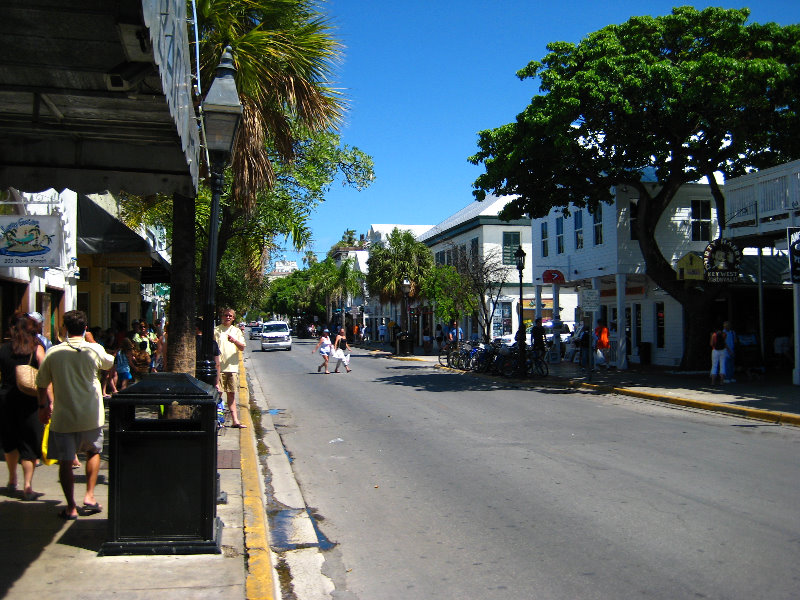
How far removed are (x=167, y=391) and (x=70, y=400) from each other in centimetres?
121

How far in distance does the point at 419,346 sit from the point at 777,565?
4890 centimetres

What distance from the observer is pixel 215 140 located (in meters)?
7.27

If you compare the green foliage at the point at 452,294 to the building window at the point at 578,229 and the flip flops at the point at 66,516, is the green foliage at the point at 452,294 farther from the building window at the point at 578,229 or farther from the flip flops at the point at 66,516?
the flip flops at the point at 66,516

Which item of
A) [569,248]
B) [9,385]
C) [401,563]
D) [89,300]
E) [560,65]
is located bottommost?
[401,563]

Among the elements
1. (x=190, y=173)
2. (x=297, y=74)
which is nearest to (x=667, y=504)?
(x=190, y=173)

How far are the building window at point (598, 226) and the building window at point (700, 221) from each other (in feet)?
10.3

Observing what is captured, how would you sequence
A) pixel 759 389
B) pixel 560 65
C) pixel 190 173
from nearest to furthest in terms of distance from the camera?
1. pixel 190 173
2. pixel 759 389
3. pixel 560 65

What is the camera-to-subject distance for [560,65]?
20.1 metres

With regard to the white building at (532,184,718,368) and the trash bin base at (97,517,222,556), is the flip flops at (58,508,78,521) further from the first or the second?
the white building at (532,184,718,368)

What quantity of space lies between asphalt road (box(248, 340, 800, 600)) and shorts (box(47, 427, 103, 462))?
218cm

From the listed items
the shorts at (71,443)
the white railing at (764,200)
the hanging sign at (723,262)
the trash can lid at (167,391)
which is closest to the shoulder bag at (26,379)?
the shorts at (71,443)

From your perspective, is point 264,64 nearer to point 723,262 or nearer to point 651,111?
point 651,111

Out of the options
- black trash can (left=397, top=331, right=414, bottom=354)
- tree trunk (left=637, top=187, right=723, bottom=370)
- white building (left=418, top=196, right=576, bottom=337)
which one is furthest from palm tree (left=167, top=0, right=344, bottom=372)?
black trash can (left=397, top=331, right=414, bottom=354)

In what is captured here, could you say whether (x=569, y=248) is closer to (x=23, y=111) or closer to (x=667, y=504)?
(x=667, y=504)
